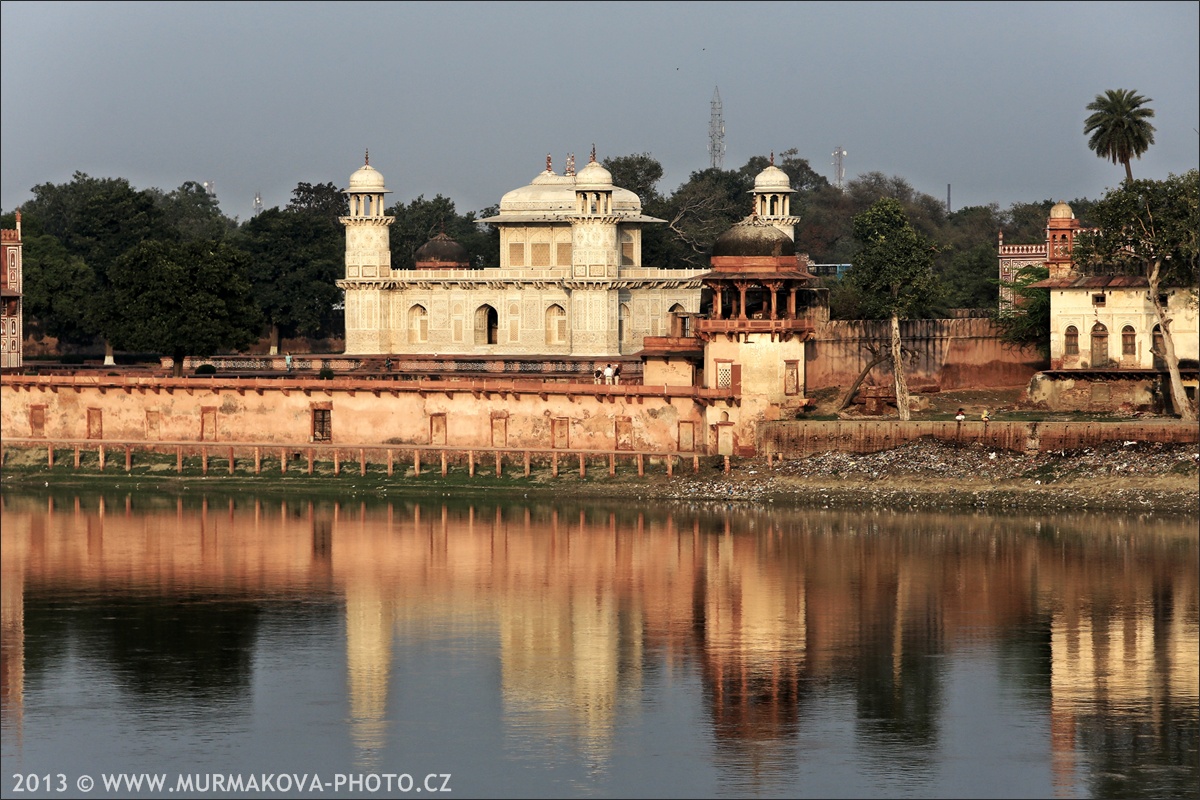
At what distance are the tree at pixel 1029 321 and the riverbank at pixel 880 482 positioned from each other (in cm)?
1205

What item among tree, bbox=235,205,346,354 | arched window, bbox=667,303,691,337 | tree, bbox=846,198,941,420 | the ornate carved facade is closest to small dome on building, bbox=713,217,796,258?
tree, bbox=846,198,941,420

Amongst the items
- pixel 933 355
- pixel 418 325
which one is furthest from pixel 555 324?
pixel 933 355

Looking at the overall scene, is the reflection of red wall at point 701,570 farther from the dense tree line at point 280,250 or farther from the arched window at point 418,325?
the arched window at point 418,325

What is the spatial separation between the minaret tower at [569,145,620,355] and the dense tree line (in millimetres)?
6008

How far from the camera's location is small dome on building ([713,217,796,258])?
214 ft

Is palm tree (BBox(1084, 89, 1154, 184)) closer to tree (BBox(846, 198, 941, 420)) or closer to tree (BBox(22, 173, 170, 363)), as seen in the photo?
tree (BBox(846, 198, 941, 420))

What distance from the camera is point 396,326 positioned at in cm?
8512

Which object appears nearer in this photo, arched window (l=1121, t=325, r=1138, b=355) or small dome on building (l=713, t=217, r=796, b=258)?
small dome on building (l=713, t=217, r=796, b=258)

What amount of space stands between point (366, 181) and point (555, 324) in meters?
8.97

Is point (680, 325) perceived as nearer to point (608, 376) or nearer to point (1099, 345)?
point (608, 376)

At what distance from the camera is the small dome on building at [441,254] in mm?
86562

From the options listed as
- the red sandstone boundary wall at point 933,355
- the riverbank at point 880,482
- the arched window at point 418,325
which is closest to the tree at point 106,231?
the arched window at point 418,325

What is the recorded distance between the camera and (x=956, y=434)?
6091 cm

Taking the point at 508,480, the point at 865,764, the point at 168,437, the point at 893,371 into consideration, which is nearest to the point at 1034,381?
the point at 893,371
